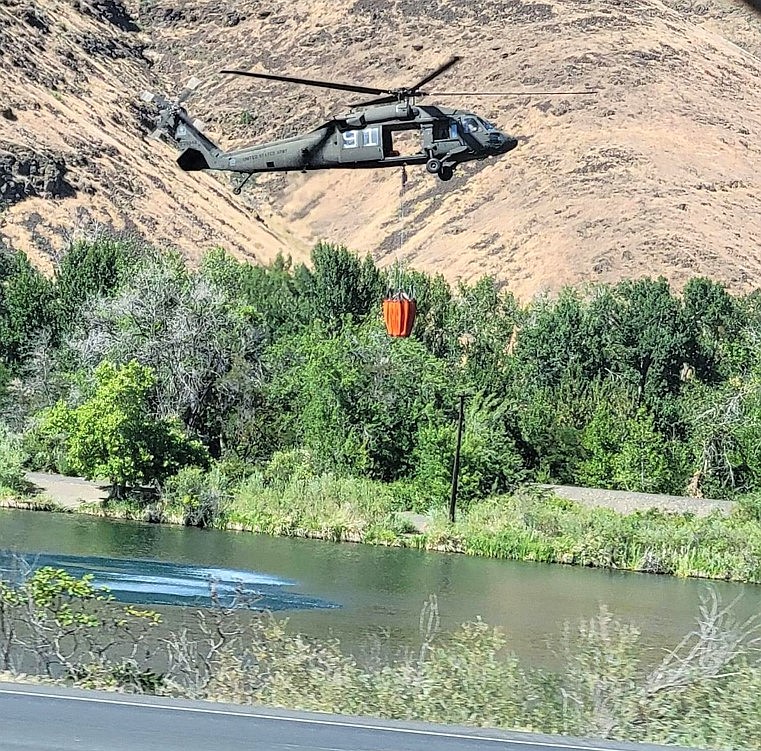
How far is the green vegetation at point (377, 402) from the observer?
143 feet

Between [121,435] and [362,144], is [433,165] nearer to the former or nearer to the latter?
[362,144]

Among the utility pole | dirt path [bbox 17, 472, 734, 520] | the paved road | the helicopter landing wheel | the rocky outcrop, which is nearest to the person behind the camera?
the paved road

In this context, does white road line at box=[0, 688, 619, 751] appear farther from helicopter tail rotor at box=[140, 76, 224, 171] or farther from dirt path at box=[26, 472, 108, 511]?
dirt path at box=[26, 472, 108, 511]

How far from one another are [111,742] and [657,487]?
45.6 m

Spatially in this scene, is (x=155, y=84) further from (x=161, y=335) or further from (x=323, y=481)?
(x=323, y=481)

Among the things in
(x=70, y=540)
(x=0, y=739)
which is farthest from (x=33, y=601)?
(x=70, y=540)

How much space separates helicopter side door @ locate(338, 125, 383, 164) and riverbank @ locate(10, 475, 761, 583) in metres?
24.2

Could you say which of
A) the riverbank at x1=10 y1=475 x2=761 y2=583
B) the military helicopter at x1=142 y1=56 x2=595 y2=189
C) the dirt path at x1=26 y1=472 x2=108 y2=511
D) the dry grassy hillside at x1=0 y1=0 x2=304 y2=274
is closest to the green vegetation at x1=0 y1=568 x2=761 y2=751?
the military helicopter at x1=142 y1=56 x2=595 y2=189

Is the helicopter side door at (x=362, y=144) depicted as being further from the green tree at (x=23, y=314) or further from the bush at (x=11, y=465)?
the green tree at (x=23, y=314)

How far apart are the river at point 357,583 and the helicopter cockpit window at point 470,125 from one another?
317 inches

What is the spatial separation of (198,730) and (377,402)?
4184cm

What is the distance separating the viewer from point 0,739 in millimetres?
8656

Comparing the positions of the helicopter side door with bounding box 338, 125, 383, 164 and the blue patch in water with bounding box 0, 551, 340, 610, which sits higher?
the helicopter side door with bounding box 338, 125, 383, 164

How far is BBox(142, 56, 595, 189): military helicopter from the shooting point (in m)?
17.5
